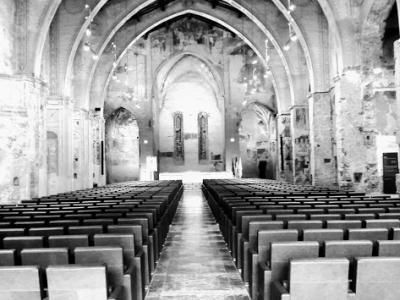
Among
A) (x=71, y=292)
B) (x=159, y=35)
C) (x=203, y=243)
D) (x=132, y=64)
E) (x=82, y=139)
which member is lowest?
(x=203, y=243)


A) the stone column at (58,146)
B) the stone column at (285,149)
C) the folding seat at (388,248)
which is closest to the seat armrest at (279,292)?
the folding seat at (388,248)

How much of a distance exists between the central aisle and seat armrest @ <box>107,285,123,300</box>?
51.7 inches

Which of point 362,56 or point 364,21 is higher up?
point 364,21

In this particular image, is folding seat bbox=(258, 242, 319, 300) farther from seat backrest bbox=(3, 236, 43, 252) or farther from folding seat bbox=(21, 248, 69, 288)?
seat backrest bbox=(3, 236, 43, 252)

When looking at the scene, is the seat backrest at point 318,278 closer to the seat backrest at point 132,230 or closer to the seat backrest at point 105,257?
the seat backrest at point 105,257

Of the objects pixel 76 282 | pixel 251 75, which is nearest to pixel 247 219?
pixel 76 282

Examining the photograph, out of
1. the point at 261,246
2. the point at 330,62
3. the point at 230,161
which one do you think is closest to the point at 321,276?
the point at 261,246

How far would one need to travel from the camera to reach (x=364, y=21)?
13.9 meters

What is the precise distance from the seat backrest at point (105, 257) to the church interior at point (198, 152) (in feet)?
0.04

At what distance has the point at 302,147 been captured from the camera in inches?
841

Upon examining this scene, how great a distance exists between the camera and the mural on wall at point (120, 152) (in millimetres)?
31375

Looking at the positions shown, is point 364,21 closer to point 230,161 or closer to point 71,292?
point 71,292

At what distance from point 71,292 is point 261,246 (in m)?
1.95

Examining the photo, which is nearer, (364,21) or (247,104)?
(364,21)
